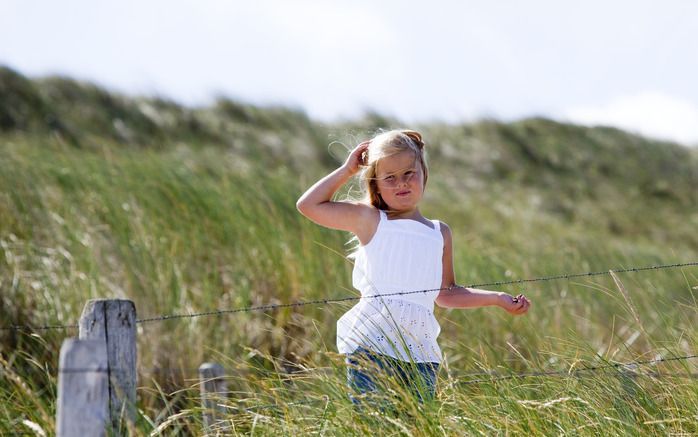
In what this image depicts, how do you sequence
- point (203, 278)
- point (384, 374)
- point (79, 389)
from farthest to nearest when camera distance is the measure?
point (203, 278)
point (384, 374)
point (79, 389)

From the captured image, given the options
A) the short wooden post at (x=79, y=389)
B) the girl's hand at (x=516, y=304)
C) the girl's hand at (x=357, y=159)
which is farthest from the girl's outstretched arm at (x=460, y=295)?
the short wooden post at (x=79, y=389)

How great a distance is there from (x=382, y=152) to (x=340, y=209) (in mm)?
236

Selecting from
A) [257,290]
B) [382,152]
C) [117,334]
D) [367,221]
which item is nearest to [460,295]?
[367,221]

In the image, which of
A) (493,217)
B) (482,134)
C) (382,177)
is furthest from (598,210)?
(382,177)

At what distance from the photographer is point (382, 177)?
3.41 m

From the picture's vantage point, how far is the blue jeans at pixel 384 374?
10.3 feet

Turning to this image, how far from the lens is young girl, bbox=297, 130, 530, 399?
3311 millimetres

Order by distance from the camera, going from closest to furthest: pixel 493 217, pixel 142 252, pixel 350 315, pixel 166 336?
1. pixel 350 315
2. pixel 166 336
3. pixel 142 252
4. pixel 493 217

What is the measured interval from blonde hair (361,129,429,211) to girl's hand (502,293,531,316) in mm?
508

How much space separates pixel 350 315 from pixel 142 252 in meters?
3.24

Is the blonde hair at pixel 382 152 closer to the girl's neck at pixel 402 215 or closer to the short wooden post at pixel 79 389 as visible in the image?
the girl's neck at pixel 402 215

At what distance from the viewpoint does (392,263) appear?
3.37m

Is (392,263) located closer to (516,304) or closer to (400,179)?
(400,179)

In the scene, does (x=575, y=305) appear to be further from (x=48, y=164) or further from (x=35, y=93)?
(x=35, y=93)
